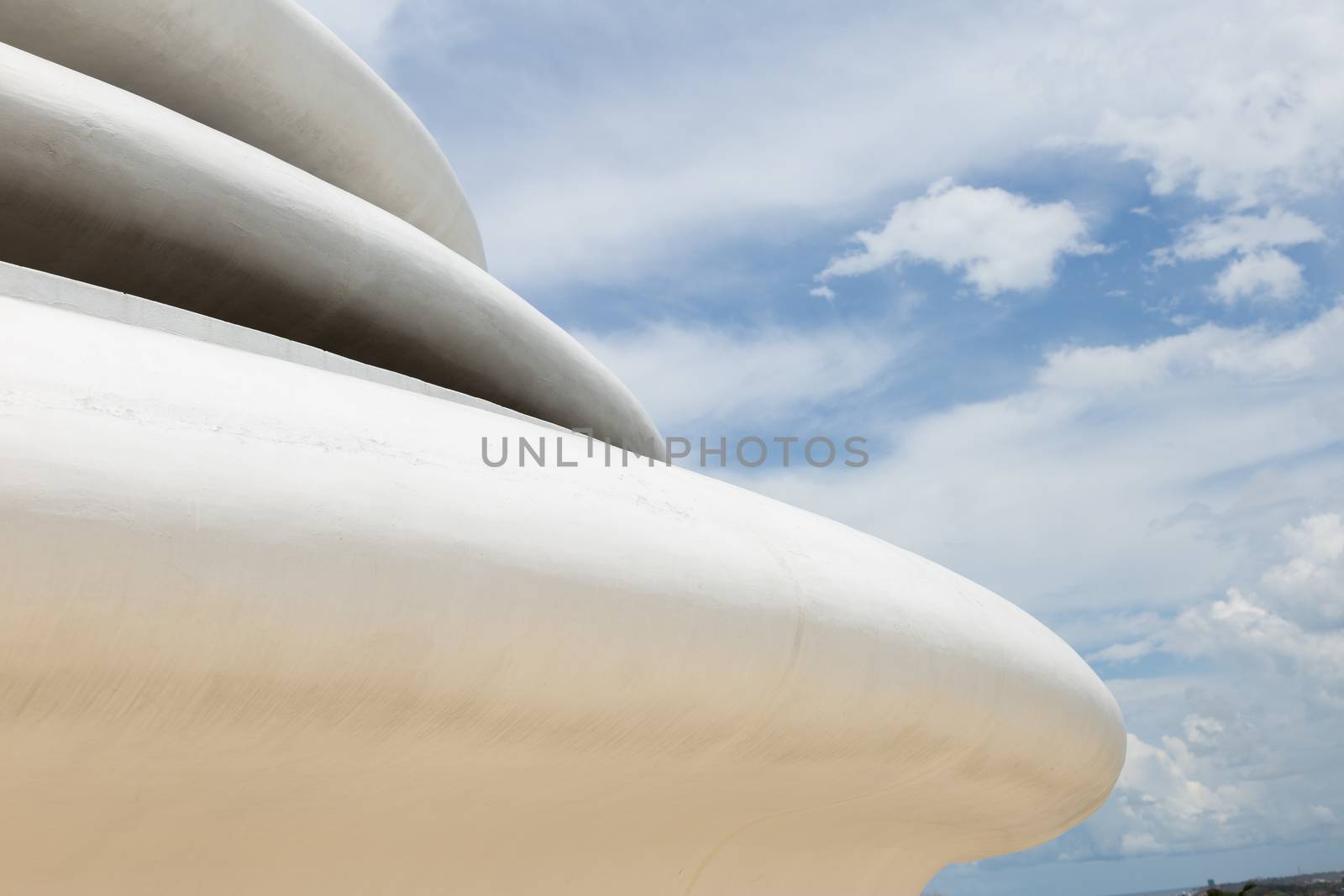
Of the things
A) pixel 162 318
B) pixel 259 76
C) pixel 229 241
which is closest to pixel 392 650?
pixel 162 318

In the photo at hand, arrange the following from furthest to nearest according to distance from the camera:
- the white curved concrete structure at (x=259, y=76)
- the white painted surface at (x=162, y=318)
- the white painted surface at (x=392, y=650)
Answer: the white curved concrete structure at (x=259, y=76) < the white painted surface at (x=162, y=318) < the white painted surface at (x=392, y=650)

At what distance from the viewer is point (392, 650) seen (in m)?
4.37

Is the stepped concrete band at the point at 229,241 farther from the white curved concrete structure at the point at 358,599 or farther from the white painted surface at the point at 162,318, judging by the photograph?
the white painted surface at the point at 162,318

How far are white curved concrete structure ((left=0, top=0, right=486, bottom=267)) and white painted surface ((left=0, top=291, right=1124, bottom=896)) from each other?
4329 mm

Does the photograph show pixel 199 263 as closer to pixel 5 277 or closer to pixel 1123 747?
pixel 5 277

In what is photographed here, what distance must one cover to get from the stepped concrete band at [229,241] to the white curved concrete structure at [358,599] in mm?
22

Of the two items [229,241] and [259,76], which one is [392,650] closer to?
[229,241]

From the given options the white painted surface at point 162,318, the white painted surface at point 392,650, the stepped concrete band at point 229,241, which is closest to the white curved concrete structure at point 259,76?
the stepped concrete band at point 229,241

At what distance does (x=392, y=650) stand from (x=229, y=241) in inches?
126

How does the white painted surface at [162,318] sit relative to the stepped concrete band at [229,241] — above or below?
below

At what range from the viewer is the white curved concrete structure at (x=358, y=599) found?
396cm

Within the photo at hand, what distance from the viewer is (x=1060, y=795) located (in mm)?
9398

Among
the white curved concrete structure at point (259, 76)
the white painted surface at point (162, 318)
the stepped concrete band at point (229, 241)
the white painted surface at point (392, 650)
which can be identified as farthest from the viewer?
the white curved concrete structure at point (259, 76)

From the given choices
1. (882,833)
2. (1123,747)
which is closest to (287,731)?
(882,833)
